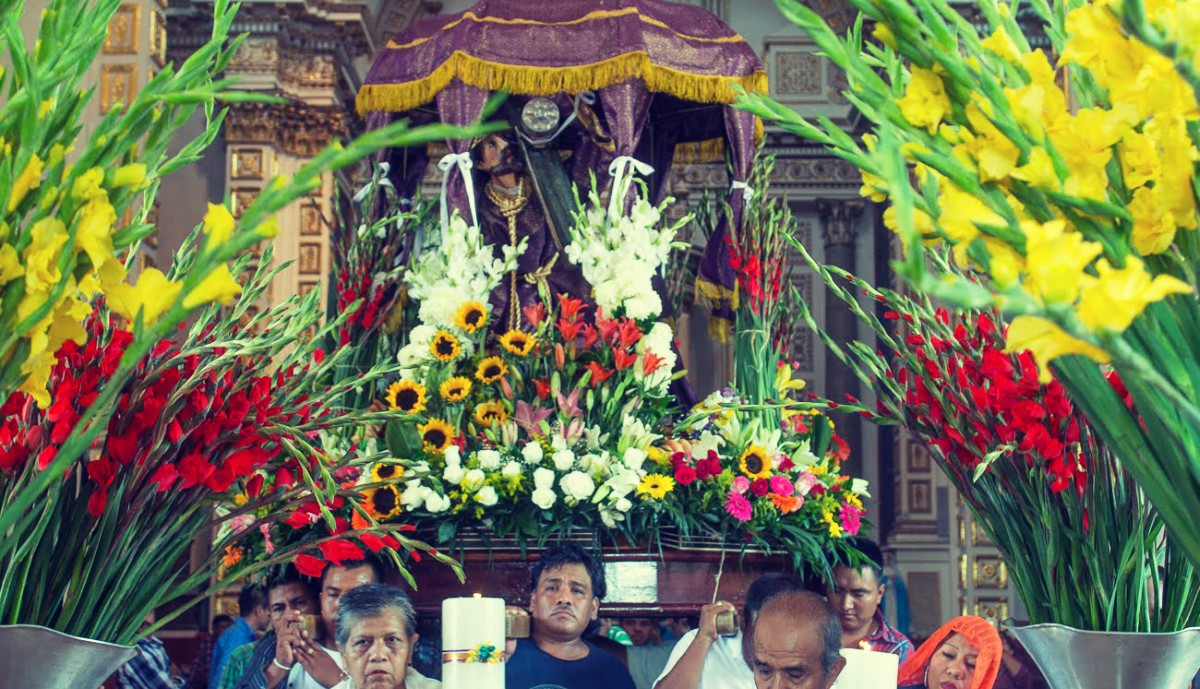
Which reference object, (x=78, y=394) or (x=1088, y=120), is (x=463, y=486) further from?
(x=1088, y=120)

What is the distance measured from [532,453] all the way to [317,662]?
37.6 inches

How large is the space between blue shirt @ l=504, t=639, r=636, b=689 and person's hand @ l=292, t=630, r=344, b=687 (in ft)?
1.29

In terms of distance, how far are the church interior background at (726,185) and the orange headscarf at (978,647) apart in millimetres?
7747

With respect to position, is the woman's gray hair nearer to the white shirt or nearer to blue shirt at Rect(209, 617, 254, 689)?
the white shirt

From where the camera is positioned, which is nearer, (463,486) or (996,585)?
(463,486)

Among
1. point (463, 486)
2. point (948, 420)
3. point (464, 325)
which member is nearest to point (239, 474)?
point (948, 420)

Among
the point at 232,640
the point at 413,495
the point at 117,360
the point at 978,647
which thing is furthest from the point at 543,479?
the point at 117,360

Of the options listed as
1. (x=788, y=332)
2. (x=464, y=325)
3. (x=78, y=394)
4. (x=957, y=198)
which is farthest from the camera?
(x=788, y=332)

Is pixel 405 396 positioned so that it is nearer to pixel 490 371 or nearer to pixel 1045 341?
pixel 490 371

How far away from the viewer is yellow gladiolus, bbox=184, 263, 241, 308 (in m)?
1.03

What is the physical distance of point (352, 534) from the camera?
173 centimetres

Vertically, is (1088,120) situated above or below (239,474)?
above

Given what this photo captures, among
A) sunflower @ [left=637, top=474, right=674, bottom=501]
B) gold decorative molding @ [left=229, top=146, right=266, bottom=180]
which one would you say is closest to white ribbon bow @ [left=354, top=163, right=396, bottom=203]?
sunflower @ [left=637, top=474, right=674, bottom=501]

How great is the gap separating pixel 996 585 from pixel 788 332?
7197 millimetres
